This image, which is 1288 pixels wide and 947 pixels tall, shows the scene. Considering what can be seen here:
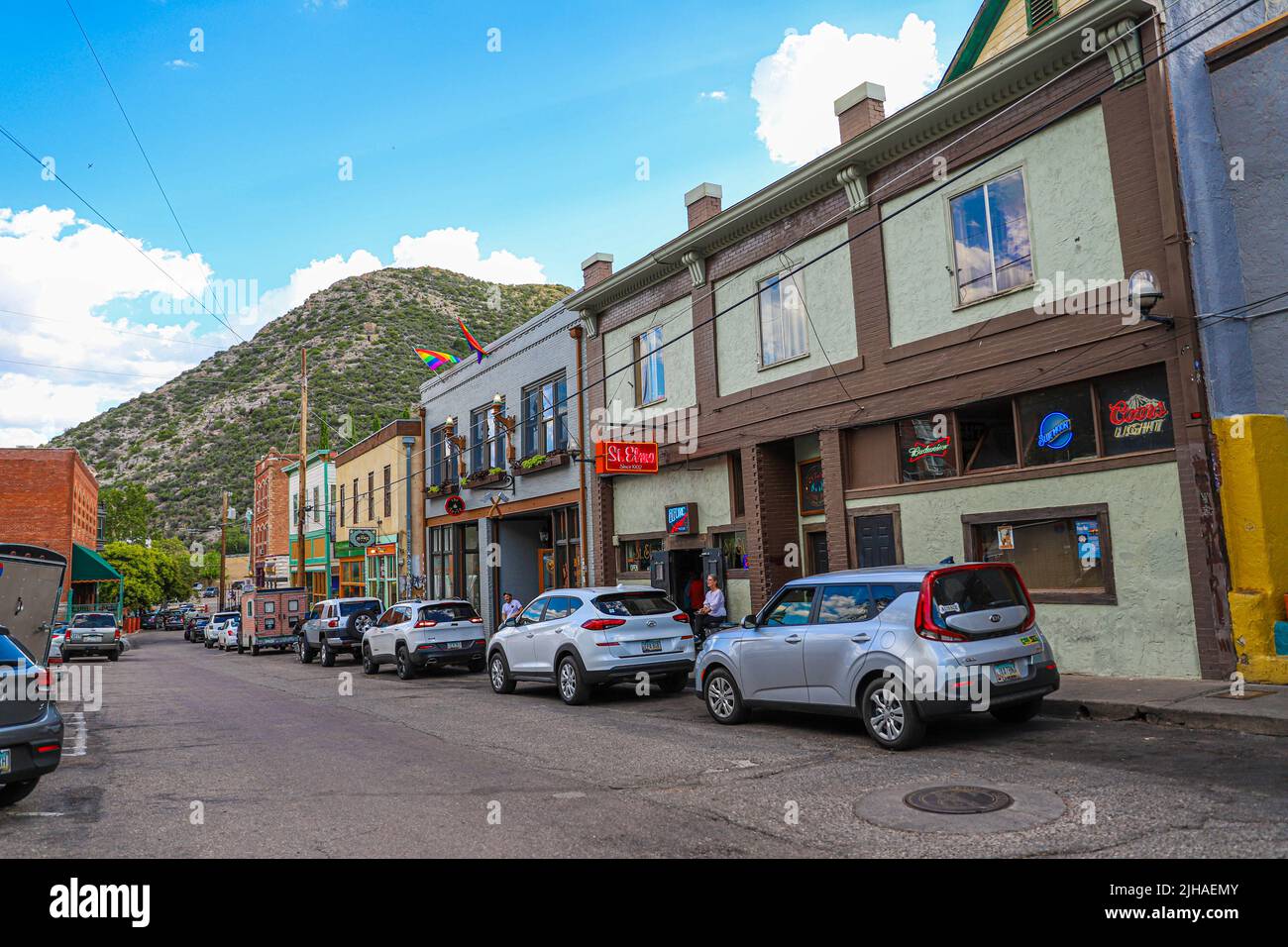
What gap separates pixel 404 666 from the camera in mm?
19109

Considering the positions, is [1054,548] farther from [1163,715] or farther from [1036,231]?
[1036,231]

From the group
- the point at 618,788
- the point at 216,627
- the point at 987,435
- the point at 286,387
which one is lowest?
the point at 618,788

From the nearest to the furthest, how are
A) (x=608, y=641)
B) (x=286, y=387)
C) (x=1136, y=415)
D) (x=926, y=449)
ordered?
(x=1136, y=415) → (x=608, y=641) → (x=926, y=449) → (x=286, y=387)

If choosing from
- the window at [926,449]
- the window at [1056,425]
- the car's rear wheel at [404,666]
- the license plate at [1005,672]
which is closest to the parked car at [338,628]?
the car's rear wheel at [404,666]

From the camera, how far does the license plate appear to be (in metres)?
8.41

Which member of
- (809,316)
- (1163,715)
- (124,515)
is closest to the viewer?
(1163,715)

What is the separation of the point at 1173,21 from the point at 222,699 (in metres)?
17.8

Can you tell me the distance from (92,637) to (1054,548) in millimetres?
31949

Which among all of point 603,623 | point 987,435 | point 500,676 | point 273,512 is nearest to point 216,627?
point 273,512

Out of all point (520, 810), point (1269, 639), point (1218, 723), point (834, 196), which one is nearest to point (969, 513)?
point (1269, 639)

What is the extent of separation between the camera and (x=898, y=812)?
6.26 meters

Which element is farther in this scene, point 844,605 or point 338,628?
point 338,628

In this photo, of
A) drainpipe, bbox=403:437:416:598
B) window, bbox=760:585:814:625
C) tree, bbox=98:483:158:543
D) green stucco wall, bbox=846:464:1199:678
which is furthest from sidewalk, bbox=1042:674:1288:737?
tree, bbox=98:483:158:543

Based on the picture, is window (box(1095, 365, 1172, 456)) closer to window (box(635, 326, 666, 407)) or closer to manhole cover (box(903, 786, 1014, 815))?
manhole cover (box(903, 786, 1014, 815))
